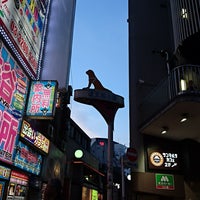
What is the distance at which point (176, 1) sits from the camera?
14.7 meters

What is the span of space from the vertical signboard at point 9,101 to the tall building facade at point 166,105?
19.2 ft

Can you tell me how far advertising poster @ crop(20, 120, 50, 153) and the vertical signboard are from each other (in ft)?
1.52

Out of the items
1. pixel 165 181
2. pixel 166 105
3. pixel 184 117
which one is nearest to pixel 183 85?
pixel 166 105

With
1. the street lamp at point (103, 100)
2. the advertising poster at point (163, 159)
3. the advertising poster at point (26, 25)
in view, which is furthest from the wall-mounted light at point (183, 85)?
the advertising poster at point (26, 25)

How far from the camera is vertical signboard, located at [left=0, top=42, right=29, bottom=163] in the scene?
8.10m

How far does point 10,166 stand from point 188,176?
809 centimetres

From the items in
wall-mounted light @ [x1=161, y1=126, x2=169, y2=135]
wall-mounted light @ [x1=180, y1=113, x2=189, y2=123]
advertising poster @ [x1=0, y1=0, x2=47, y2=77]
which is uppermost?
advertising poster @ [x1=0, y1=0, x2=47, y2=77]

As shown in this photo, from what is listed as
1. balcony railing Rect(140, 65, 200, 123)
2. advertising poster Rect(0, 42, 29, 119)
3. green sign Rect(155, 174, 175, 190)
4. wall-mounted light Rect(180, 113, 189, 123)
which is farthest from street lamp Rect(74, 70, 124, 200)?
wall-mounted light Rect(180, 113, 189, 123)

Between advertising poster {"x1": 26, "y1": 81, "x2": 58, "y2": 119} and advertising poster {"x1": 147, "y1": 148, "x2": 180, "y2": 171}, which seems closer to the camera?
advertising poster {"x1": 26, "y1": 81, "x2": 58, "y2": 119}

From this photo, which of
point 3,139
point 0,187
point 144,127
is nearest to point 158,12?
point 144,127

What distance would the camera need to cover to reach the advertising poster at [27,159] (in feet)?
31.8

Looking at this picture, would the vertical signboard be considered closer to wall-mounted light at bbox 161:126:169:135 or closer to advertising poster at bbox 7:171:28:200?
advertising poster at bbox 7:171:28:200

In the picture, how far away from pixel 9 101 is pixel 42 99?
6.34 feet

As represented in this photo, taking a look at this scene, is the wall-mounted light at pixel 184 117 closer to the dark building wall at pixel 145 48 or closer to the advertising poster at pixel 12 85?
the dark building wall at pixel 145 48
